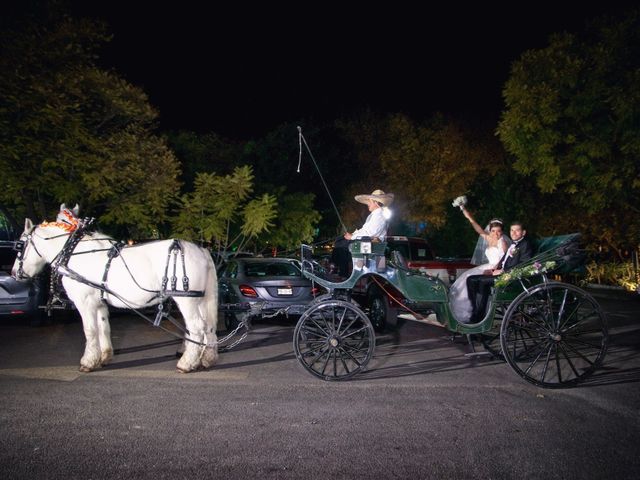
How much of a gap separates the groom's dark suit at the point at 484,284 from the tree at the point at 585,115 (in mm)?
8939

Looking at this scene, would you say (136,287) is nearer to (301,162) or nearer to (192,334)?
(192,334)

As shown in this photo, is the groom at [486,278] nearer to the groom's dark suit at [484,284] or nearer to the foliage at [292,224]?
the groom's dark suit at [484,284]

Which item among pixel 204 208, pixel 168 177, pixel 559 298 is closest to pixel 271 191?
pixel 204 208

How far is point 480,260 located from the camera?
26.1 ft

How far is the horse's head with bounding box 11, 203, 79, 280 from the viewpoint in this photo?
7.02 meters

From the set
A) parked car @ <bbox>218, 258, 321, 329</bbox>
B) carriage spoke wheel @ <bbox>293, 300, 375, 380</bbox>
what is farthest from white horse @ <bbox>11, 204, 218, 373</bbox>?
parked car @ <bbox>218, 258, 321, 329</bbox>

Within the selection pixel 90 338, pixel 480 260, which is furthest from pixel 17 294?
pixel 480 260

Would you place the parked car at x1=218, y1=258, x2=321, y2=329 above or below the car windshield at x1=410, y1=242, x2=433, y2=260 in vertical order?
below

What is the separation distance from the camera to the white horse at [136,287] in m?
6.70

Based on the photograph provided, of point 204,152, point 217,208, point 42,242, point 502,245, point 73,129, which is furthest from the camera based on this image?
point 204,152

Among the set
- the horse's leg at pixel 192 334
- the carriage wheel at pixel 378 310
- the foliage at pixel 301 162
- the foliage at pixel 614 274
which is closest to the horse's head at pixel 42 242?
the horse's leg at pixel 192 334

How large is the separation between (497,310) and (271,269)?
5141mm

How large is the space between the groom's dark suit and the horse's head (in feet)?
17.6

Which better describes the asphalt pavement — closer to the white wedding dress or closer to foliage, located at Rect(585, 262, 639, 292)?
the white wedding dress
